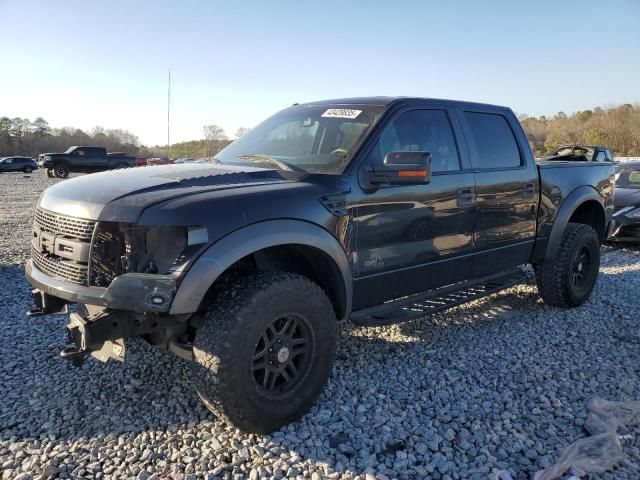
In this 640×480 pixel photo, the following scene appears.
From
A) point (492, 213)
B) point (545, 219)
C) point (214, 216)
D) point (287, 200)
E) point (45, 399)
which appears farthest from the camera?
point (545, 219)

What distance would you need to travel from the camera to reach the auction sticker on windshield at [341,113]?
147 inches

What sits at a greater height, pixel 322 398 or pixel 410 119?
pixel 410 119

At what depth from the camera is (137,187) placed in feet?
9.06

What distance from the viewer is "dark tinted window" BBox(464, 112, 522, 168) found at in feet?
14.2

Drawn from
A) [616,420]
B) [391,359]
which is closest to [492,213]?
[391,359]

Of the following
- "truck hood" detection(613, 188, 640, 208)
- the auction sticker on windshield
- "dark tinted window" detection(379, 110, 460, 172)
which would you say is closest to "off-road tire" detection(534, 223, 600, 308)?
"dark tinted window" detection(379, 110, 460, 172)

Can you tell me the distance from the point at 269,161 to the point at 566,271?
10.8ft

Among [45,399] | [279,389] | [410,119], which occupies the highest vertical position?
[410,119]

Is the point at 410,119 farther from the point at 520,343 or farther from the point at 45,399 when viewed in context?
the point at 45,399

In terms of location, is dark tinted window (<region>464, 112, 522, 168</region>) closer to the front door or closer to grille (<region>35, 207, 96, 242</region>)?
the front door

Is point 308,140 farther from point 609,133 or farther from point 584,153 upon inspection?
point 609,133

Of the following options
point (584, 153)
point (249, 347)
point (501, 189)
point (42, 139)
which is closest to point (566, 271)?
point (501, 189)

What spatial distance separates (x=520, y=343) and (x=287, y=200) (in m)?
2.62

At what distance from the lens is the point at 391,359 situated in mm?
3928
